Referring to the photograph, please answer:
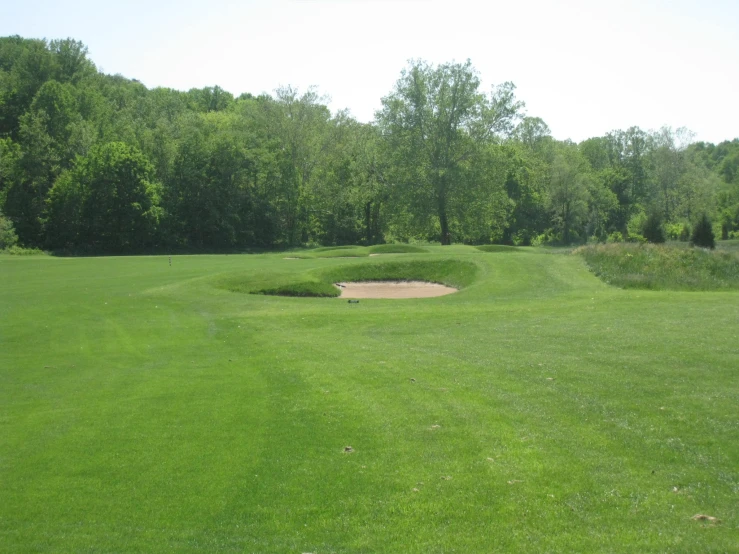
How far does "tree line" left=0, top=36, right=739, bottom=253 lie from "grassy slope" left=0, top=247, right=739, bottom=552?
47.2 metres

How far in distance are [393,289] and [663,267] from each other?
1351cm

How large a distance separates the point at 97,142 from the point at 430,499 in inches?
3115

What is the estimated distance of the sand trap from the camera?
32.9m

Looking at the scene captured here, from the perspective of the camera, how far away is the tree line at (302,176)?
66.6 meters

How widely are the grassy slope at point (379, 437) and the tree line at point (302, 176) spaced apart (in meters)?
47.2

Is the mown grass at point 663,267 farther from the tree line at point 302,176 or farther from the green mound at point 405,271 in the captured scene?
the tree line at point 302,176

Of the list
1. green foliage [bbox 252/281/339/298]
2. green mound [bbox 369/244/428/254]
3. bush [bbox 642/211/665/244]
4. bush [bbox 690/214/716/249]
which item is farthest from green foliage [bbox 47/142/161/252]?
bush [bbox 690/214/716/249]

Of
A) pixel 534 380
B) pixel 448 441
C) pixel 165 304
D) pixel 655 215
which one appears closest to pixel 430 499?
pixel 448 441

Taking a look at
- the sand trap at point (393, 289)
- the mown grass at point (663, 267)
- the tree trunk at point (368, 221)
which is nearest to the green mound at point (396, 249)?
the sand trap at point (393, 289)

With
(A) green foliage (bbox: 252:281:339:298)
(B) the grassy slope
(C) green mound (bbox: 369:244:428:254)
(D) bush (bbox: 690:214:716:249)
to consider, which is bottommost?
(B) the grassy slope

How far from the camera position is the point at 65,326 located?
2105 centimetres

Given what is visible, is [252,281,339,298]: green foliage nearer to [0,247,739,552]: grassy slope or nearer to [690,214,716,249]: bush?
[0,247,739,552]: grassy slope

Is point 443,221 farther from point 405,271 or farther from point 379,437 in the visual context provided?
point 379,437

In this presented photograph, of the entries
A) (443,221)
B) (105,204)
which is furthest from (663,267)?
(105,204)
